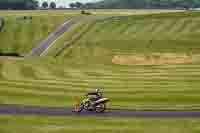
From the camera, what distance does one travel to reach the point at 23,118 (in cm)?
3312

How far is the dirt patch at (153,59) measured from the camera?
220 feet

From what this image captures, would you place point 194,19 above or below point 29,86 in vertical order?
above

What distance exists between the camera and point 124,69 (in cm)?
6100

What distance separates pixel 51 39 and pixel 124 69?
3397 centimetres

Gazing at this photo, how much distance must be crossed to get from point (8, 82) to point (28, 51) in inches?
1448

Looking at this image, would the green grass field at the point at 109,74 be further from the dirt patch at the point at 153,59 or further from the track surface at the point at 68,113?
the track surface at the point at 68,113

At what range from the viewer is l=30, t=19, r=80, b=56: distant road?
274ft

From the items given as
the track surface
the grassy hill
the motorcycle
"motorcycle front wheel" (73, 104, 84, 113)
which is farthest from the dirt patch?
the track surface

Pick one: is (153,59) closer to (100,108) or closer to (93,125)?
(100,108)

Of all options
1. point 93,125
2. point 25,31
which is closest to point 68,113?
point 93,125

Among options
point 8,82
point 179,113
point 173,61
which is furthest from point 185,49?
point 179,113

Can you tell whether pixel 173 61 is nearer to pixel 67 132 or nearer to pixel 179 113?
pixel 179 113

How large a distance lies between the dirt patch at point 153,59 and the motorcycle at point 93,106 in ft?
103

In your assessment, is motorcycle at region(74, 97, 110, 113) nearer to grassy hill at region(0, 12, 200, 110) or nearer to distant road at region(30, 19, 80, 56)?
Answer: grassy hill at region(0, 12, 200, 110)
